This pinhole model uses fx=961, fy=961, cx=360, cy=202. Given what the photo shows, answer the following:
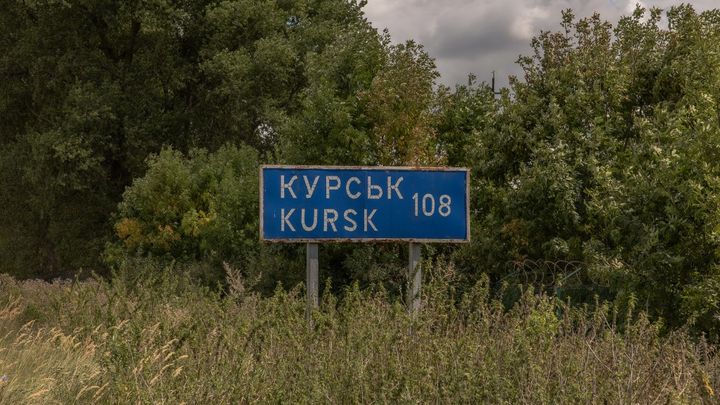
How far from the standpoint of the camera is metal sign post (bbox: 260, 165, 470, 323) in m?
10.2

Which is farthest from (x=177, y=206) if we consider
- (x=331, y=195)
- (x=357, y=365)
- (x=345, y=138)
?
(x=357, y=365)

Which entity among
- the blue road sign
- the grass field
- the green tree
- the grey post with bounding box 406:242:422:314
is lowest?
the grass field

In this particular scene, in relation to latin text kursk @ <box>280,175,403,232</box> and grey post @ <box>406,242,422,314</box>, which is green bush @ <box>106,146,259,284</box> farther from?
grey post @ <box>406,242,422,314</box>

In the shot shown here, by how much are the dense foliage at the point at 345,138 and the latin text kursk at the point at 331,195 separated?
238 cm

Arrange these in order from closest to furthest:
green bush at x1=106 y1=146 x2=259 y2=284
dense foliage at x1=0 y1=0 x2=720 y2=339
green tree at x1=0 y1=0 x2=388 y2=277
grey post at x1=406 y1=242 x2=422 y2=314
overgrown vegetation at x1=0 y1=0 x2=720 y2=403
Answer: overgrown vegetation at x1=0 y1=0 x2=720 y2=403 → grey post at x1=406 y1=242 x2=422 y2=314 → dense foliage at x1=0 y1=0 x2=720 y2=339 → green bush at x1=106 y1=146 x2=259 y2=284 → green tree at x1=0 y1=0 x2=388 y2=277

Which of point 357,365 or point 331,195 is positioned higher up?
point 331,195

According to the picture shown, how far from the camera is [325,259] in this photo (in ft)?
50.9

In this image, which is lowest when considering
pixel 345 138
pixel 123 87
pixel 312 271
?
pixel 312 271

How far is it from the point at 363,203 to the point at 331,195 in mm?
354

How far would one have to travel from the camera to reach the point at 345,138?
51.1 ft

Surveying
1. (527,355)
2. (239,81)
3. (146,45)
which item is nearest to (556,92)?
(527,355)

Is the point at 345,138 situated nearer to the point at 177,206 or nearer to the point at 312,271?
the point at 312,271

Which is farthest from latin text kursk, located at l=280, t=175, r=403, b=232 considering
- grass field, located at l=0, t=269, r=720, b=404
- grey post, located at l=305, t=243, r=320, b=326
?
grass field, located at l=0, t=269, r=720, b=404

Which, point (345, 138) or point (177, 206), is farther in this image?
point (177, 206)
